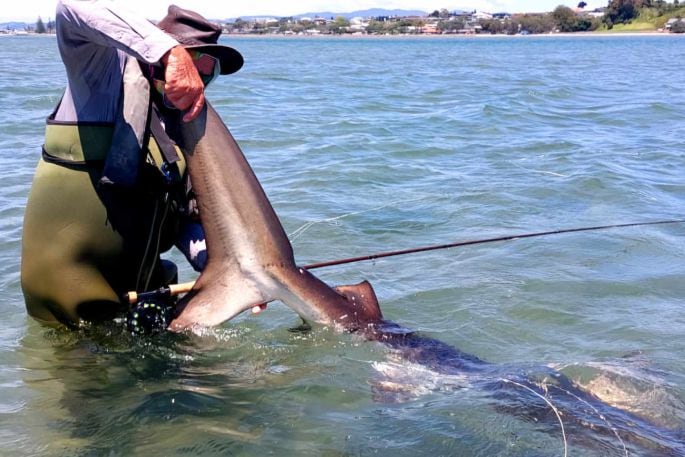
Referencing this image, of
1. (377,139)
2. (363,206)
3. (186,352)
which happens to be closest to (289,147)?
(377,139)

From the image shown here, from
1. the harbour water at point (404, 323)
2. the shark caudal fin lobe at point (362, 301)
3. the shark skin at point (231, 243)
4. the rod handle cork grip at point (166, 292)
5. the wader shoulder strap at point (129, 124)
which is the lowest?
the harbour water at point (404, 323)

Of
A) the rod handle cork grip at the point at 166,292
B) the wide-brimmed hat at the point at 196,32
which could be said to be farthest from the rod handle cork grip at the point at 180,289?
the wide-brimmed hat at the point at 196,32

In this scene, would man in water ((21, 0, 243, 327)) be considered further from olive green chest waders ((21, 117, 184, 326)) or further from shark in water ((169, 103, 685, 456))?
shark in water ((169, 103, 685, 456))

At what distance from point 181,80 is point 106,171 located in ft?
2.53

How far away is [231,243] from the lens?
3930mm

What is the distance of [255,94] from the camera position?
20.7 metres

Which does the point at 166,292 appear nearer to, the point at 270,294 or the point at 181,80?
the point at 270,294

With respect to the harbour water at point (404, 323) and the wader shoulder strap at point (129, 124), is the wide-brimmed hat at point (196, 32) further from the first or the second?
the harbour water at point (404, 323)

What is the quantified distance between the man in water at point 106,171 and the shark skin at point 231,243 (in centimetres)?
19

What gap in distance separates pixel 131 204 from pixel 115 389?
1.00m

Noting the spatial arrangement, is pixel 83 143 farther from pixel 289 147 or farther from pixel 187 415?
pixel 289 147

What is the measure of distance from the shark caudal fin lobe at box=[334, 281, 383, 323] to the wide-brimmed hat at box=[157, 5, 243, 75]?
1437mm

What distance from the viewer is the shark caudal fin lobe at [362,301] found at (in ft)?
14.7

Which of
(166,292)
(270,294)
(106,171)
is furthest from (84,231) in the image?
(270,294)
